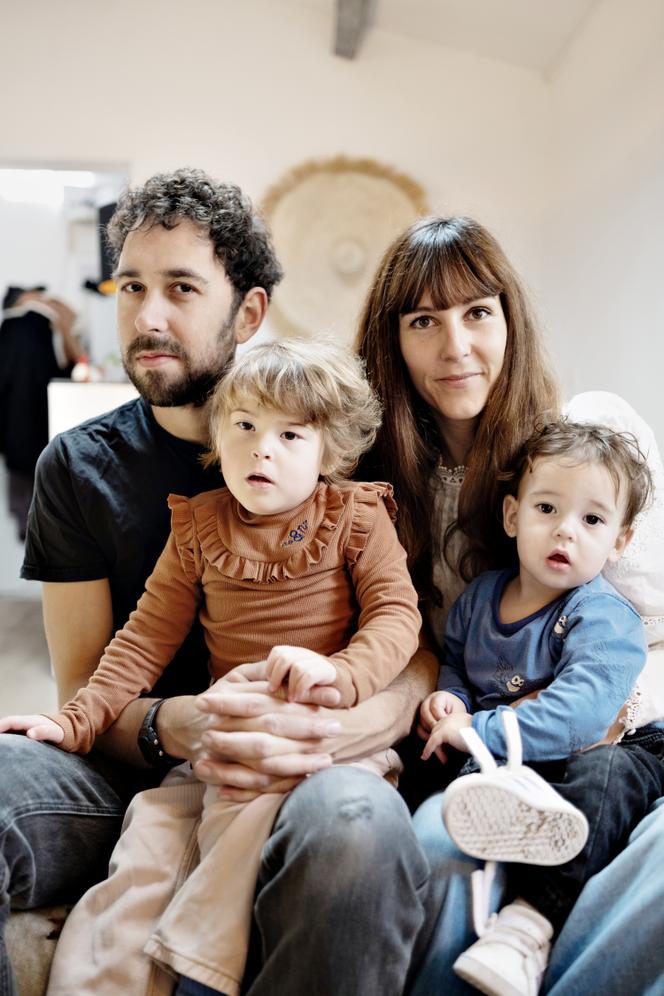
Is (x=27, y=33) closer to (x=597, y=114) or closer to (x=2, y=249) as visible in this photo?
(x=2, y=249)

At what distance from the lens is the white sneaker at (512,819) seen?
0.97 metres

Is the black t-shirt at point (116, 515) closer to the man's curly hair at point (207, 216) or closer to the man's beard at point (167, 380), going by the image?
the man's beard at point (167, 380)

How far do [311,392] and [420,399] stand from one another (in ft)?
1.29

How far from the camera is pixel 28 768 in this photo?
3.84ft

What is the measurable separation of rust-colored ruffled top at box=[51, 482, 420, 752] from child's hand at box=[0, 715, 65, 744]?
0.01 m

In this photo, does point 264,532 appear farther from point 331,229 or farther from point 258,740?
point 331,229

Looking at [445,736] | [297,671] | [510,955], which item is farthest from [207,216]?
[510,955]

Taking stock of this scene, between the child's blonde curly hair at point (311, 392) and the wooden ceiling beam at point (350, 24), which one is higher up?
the wooden ceiling beam at point (350, 24)

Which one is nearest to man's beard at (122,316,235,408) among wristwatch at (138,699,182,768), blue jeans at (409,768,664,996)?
wristwatch at (138,699,182,768)

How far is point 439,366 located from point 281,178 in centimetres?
266

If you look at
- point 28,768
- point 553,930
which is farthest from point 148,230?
point 553,930

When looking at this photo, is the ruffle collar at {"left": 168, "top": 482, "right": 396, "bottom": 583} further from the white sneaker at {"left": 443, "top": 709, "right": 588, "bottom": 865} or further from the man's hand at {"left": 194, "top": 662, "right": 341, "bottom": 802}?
the white sneaker at {"left": 443, "top": 709, "right": 588, "bottom": 865}

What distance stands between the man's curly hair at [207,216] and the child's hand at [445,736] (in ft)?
2.88

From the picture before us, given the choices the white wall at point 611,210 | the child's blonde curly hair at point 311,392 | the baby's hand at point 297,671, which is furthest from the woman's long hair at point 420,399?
the white wall at point 611,210
